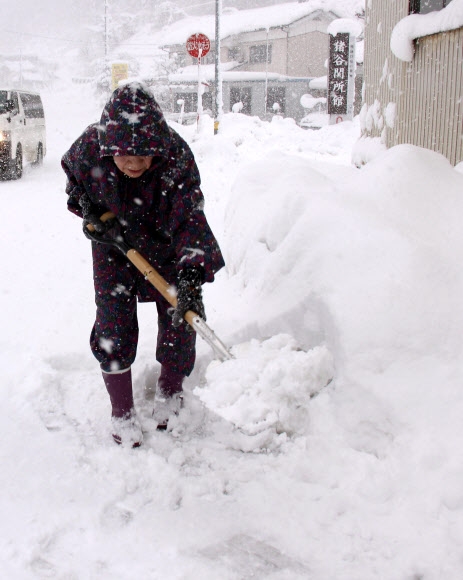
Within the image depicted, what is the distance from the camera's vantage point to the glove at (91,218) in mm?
2543

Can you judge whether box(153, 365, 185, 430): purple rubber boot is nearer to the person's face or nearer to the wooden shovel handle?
the wooden shovel handle

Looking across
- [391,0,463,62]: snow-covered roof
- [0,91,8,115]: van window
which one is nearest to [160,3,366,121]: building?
[0,91,8,115]: van window

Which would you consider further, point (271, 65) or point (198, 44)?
point (271, 65)

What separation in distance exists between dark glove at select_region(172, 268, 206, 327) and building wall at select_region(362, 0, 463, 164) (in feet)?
8.80

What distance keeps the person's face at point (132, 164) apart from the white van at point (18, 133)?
9.81m

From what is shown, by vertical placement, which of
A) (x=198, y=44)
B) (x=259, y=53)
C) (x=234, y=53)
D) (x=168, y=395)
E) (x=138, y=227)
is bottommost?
(x=168, y=395)

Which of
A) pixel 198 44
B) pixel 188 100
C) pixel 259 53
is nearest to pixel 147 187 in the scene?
pixel 198 44

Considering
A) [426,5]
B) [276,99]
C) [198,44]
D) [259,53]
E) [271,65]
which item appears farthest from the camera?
[259,53]

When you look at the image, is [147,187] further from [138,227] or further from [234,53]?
[234,53]

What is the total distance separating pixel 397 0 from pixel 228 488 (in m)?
5.13

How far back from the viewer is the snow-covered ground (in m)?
1.97

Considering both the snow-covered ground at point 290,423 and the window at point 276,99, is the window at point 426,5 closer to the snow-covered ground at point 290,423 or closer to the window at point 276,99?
the snow-covered ground at point 290,423

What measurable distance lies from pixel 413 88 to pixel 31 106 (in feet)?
36.4

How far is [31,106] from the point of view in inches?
550
